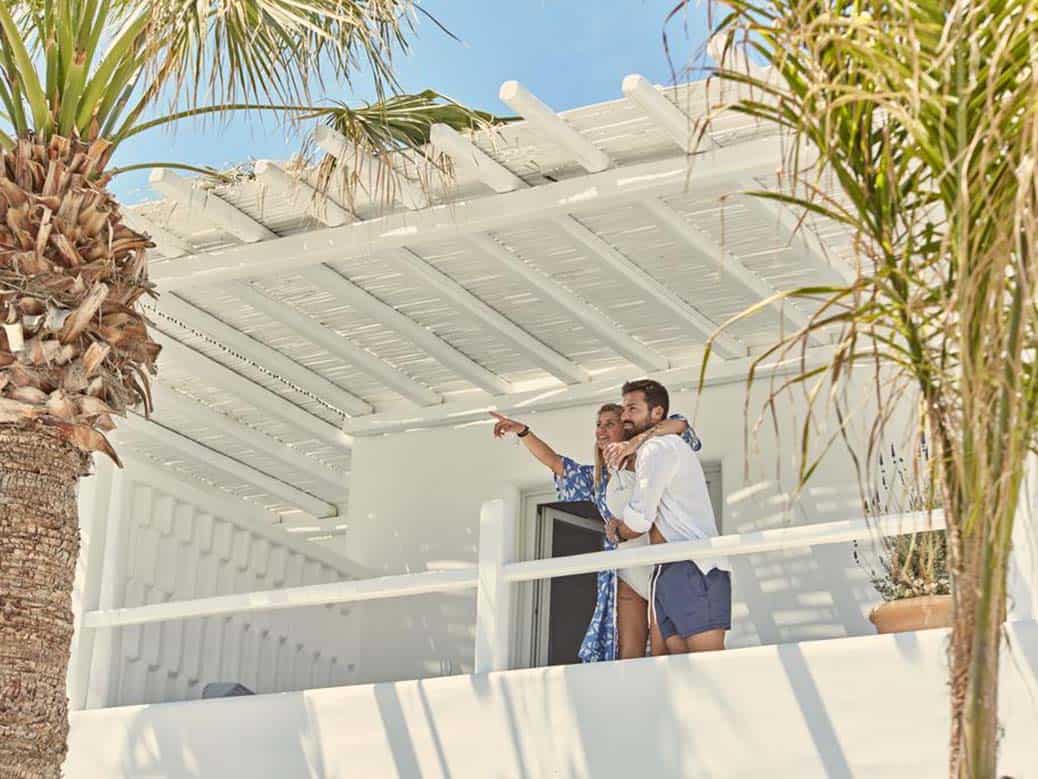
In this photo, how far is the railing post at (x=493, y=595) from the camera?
8406 millimetres

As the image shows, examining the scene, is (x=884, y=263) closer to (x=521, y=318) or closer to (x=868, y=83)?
(x=868, y=83)

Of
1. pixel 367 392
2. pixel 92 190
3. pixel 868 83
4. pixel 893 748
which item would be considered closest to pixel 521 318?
pixel 367 392

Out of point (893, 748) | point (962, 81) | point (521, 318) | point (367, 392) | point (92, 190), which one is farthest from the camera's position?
point (367, 392)

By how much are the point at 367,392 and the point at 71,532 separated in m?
4.79

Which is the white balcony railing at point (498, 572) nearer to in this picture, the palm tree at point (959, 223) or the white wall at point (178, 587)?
the white wall at point (178, 587)

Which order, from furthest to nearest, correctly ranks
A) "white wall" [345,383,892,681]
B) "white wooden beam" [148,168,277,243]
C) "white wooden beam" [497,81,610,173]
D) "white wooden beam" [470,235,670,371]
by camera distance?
1. "white wall" [345,383,892,681]
2. "white wooden beam" [470,235,670,371]
3. "white wooden beam" [148,168,277,243]
4. "white wooden beam" [497,81,610,173]

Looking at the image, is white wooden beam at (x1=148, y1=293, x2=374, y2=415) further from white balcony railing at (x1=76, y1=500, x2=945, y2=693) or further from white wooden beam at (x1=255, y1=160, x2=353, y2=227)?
white balcony railing at (x1=76, y1=500, x2=945, y2=693)

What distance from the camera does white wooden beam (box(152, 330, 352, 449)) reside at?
1170 centimetres

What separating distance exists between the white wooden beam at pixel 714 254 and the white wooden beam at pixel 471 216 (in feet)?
1.09

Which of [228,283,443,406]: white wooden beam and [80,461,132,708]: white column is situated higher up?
[228,283,443,406]: white wooden beam

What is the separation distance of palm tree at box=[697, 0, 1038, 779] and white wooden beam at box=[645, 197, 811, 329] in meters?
4.90

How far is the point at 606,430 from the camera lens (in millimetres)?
9117

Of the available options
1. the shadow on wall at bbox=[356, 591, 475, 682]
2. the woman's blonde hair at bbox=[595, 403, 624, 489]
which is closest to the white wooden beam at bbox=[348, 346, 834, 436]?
the shadow on wall at bbox=[356, 591, 475, 682]

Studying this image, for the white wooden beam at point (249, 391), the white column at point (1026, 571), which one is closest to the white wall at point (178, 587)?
the white wooden beam at point (249, 391)
